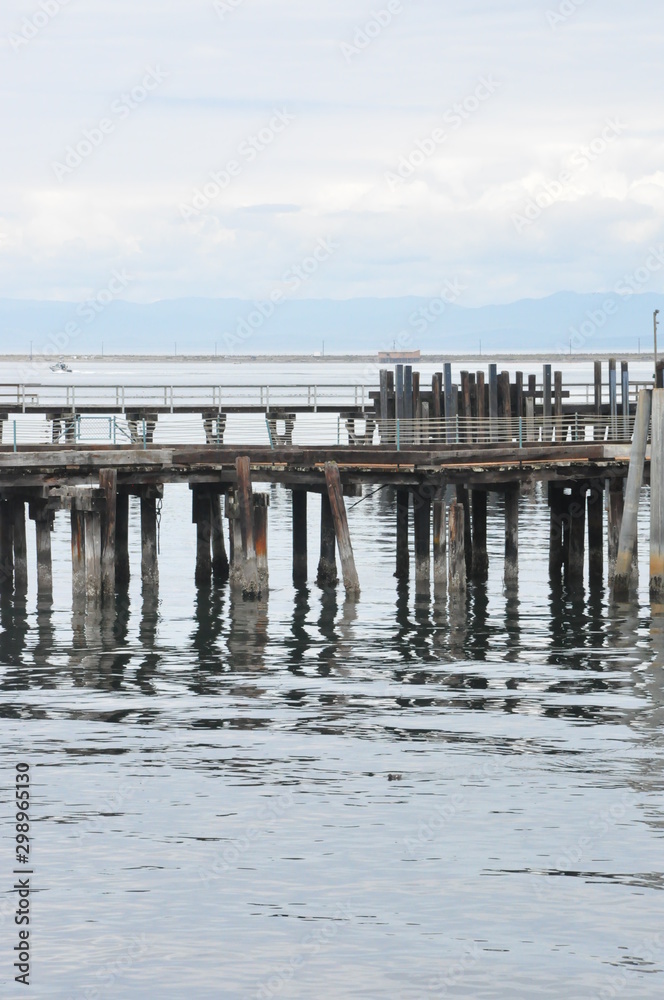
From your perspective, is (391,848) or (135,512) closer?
(391,848)

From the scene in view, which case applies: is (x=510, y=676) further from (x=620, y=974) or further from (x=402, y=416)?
(x=402, y=416)

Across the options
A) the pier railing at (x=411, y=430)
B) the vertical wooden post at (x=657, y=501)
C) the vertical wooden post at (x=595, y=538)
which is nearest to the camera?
the vertical wooden post at (x=657, y=501)

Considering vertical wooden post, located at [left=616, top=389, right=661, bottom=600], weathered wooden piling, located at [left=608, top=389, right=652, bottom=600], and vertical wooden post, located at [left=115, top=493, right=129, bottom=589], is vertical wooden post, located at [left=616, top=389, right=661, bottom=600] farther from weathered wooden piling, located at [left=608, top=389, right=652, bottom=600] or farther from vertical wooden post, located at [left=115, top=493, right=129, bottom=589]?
vertical wooden post, located at [left=115, top=493, right=129, bottom=589]

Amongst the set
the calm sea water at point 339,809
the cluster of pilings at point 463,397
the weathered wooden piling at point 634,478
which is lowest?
the calm sea water at point 339,809

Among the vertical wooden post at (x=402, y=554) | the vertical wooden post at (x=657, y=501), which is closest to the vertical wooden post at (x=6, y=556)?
the vertical wooden post at (x=402, y=554)

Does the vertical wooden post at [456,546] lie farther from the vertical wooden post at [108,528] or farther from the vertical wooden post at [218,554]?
the vertical wooden post at [218,554]

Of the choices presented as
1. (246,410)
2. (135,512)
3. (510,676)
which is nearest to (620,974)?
(510,676)

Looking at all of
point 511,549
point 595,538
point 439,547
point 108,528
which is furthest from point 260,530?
point 595,538

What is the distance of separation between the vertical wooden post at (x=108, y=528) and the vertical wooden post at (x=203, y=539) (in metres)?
4.92

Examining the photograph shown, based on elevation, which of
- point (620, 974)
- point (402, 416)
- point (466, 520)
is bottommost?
point (620, 974)

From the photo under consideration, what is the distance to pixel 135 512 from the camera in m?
66.3

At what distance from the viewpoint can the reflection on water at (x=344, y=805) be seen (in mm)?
15164

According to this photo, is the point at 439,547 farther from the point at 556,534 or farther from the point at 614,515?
the point at 614,515

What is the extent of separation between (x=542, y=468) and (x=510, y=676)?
9.71 m
